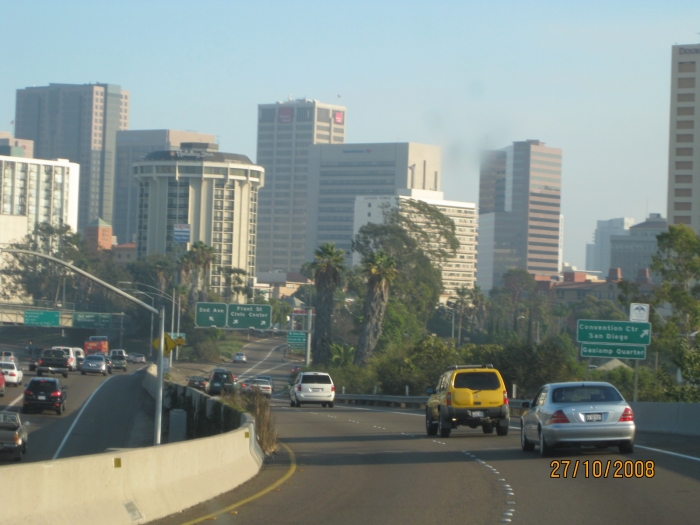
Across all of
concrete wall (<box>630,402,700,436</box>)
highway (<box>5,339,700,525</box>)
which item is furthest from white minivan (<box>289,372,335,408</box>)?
concrete wall (<box>630,402,700,436</box>)

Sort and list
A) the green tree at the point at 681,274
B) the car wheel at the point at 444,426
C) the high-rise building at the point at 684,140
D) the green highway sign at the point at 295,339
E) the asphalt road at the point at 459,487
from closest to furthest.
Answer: the asphalt road at the point at 459,487 < the car wheel at the point at 444,426 < the green tree at the point at 681,274 < the green highway sign at the point at 295,339 < the high-rise building at the point at 684,140

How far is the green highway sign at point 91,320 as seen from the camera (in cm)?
10362

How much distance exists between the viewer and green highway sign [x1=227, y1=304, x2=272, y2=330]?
70.4 metres

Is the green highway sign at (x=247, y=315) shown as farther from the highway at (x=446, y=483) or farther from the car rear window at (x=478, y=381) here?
the car rear window at (x=478, y=381)

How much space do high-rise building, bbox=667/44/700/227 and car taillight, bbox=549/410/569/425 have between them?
303 feet

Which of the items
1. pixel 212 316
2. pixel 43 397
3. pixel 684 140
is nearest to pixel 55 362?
pixel 212 316

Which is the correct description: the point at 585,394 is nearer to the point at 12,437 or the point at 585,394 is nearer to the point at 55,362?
the point at 12,437

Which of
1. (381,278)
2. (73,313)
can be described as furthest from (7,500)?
(73,313)

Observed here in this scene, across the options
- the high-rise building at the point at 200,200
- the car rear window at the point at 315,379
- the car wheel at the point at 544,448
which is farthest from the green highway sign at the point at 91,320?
the car wheel at the point at 544,448

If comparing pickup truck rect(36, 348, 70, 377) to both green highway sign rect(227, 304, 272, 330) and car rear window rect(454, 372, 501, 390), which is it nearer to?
green highway sign rect(227, 304, 272, 330)

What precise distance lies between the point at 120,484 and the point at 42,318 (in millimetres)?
88338

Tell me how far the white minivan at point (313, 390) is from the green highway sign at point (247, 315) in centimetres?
2685

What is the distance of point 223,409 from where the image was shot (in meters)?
23.8

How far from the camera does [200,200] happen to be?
191 m
